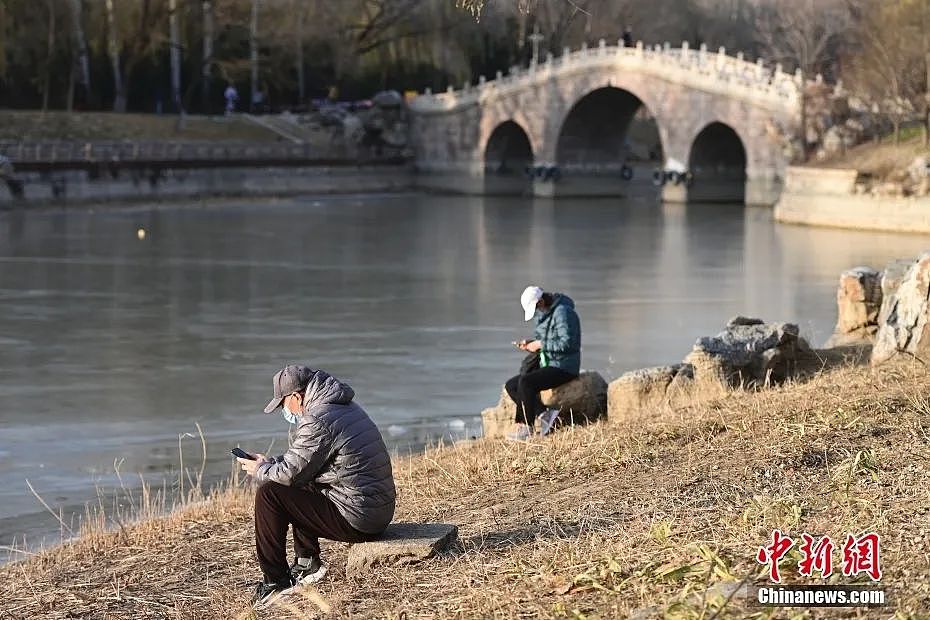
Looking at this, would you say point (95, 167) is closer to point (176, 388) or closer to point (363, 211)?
point (363, 211)

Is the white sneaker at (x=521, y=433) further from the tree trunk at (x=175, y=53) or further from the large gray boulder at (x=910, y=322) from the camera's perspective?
the tree trunk at (x=175, y=53)

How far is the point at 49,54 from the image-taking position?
1766 inches

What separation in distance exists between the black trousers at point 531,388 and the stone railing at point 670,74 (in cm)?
3342

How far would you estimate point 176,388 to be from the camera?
14297 millimetres

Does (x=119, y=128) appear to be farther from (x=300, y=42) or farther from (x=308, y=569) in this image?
→ (x=308, y=569)

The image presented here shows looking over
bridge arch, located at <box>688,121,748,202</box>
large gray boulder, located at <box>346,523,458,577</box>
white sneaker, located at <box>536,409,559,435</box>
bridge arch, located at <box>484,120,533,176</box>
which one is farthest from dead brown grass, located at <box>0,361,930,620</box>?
bridge arch, located at <box>484,120,533,176</box>

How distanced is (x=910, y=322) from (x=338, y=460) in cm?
545

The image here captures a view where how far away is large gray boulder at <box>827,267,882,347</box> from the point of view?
12625mm

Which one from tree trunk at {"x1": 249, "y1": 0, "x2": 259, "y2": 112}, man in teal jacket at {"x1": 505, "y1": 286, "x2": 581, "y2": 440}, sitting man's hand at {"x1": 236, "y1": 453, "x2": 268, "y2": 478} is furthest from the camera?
tree trunk at {"x1": 249, "y1": 0, "x2": 259, "y2": 112}

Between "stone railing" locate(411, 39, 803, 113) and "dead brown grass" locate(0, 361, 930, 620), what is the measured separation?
35400 mm

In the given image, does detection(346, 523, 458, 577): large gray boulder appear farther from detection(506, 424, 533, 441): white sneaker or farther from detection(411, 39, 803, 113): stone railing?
detection(411, 39, 803, 113): stone railing

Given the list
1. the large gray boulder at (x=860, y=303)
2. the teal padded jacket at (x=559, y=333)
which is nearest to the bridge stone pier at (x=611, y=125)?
the large gray boulder at (x=860, y=303)

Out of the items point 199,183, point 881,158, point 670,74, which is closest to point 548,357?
point 881,158

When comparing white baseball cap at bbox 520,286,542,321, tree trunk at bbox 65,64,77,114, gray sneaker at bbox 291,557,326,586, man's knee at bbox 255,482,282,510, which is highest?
tree trunk at bbox 65,64,77,114
